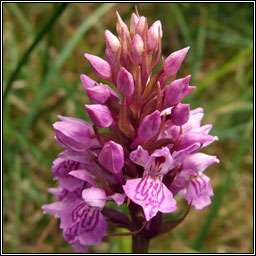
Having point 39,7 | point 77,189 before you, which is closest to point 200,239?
point 77,189

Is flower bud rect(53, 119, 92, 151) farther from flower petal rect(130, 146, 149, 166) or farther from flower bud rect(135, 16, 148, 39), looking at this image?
flower bud rect(135, 16, 148, 39)

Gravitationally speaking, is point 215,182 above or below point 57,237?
above

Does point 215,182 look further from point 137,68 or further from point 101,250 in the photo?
point 137,68

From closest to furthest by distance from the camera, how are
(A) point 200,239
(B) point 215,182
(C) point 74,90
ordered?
(A) point 200,239 → (C) point 74,90 → (B) point 215,182

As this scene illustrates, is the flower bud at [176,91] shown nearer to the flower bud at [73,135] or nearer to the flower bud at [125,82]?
the flower bud at [125,82]

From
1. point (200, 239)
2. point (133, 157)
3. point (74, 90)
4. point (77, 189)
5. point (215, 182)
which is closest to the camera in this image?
point (133, 157)
